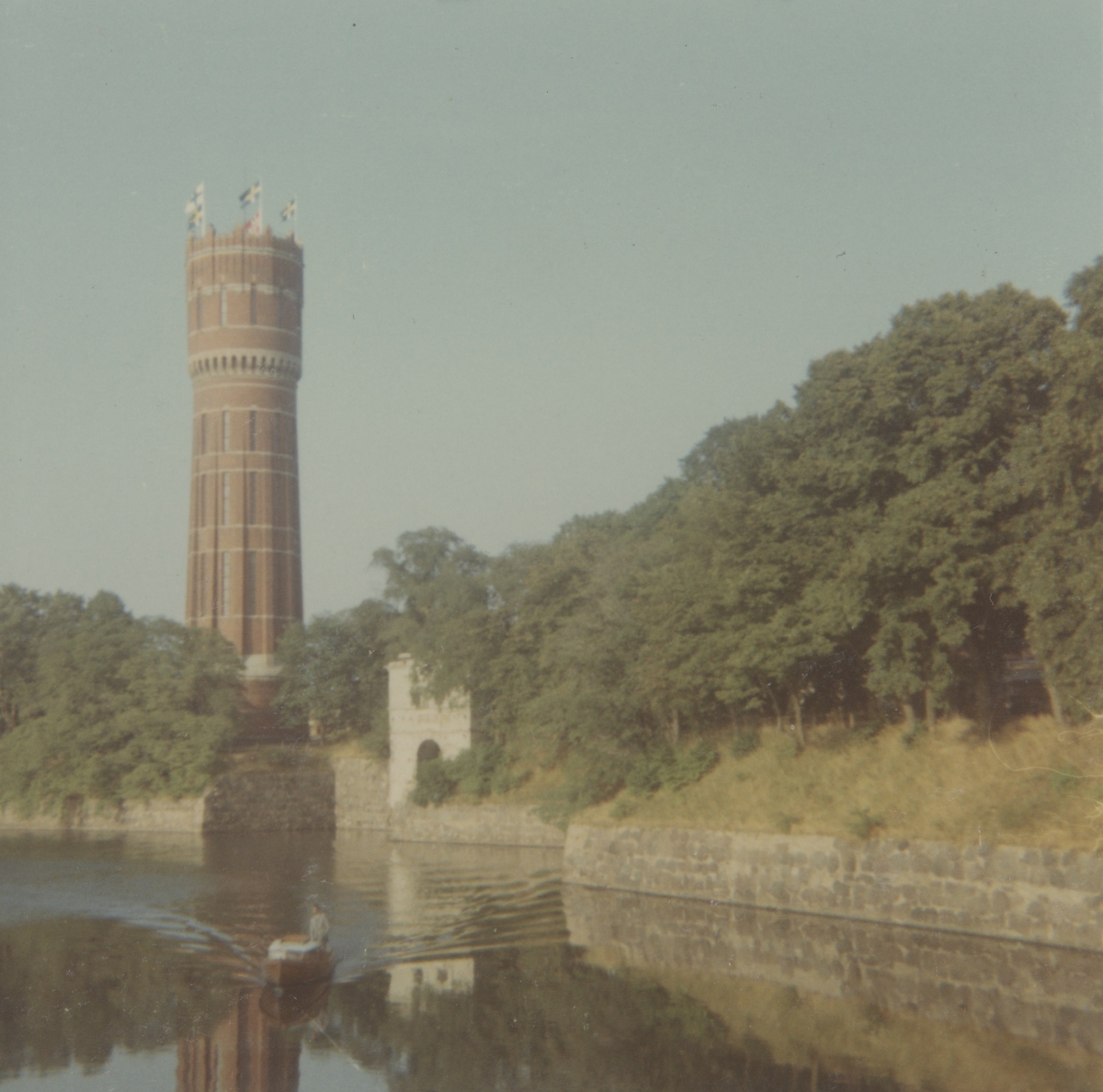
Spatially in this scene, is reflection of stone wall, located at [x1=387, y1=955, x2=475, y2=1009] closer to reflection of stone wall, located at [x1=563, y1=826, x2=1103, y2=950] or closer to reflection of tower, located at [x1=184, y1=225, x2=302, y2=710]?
reflection of stone wall, located at [x1=563, y1=826, x2=1103, y2=950]

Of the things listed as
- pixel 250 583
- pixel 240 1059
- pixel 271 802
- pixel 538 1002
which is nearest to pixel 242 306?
pixel 250 583

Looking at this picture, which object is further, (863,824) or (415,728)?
(415,728)

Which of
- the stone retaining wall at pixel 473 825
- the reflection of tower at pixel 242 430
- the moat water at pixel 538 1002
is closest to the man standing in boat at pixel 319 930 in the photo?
the moat water at pixel 538 1002

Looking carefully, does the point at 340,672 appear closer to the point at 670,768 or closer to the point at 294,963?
the point at 670,768

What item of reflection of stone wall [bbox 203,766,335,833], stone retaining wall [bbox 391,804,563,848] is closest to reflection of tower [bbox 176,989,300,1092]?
stone retaining wall [bbox 391,804,563,848]

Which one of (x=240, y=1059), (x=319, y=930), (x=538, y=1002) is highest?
(x=319, y=930)

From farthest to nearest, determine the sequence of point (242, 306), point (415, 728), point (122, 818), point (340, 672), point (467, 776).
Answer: point (242, 306)
point (340, 672)
point (122, 818)
point (415, 728)
point (467, 776)

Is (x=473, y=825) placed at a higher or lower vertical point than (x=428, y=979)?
higher

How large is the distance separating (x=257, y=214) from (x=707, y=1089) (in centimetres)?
6669

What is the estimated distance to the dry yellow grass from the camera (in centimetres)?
2348

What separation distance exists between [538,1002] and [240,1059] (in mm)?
5097

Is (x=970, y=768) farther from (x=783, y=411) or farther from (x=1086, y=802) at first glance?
(x=783, y=411)

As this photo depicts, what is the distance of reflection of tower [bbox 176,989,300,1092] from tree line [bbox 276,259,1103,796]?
1480 centimetres

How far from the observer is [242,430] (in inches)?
2813
